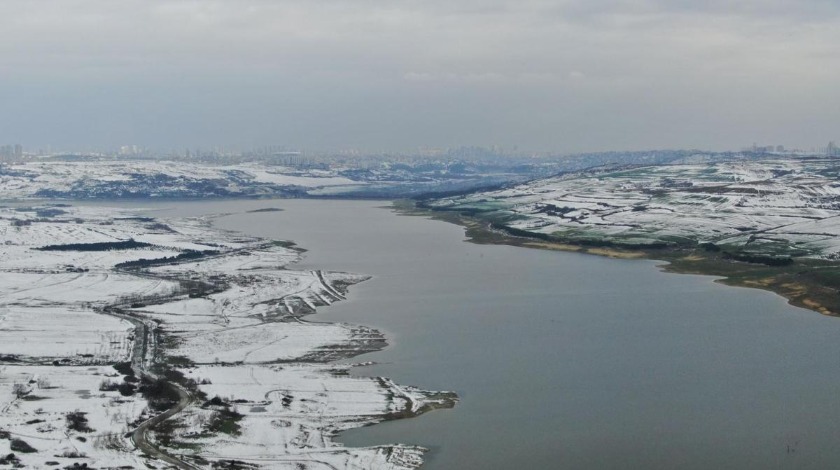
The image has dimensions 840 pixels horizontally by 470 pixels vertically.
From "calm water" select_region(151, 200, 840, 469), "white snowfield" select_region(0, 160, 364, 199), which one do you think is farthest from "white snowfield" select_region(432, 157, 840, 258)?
"white snowfield" select_region(0, 160, 364, 199)

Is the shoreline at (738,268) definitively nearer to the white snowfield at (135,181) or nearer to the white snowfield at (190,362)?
the white snowfield at (190,362)

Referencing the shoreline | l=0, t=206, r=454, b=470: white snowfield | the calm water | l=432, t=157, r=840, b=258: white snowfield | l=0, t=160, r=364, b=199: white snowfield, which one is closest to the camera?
the calm water

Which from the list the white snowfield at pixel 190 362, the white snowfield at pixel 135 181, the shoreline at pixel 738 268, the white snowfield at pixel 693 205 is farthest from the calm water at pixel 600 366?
the white snowfield at pixel 135 181

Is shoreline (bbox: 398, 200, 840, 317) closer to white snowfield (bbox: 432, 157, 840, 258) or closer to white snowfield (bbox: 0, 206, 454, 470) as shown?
white snowfield (bbox: 432, 157, 840, 258)

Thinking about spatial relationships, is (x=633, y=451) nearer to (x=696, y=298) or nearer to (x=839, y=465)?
(x=839, y=465)

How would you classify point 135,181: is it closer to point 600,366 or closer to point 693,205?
point 693,205

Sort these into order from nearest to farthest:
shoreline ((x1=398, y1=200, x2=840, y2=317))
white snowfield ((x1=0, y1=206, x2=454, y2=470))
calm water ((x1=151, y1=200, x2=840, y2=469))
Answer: calm water ((x1=151, y1=200, x2=840, y2=469)) < white snowfield ((x1=0, y1=206, x2=454, y2=470)) < shoreline ((x1=398, y1=200, x2=840, y2=317))

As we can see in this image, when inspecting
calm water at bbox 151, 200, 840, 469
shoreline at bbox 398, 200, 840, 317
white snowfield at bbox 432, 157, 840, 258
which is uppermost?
white snowfield at bbox 432, 157, 840, 258

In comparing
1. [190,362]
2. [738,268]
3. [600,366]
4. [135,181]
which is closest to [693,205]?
[738,268]
